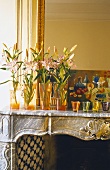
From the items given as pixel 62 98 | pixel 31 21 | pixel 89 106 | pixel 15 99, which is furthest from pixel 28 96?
pixel 31 21

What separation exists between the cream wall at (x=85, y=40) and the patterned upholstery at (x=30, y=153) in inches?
32.0

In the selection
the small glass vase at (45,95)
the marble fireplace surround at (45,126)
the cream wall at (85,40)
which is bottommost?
the marble fireplace surround at (45,126)

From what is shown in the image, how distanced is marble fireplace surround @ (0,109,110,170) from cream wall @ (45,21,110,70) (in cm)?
53

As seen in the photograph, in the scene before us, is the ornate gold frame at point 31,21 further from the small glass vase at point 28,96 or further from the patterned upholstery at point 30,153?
the patterned upholstery at point 30,153

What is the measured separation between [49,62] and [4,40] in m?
0.61

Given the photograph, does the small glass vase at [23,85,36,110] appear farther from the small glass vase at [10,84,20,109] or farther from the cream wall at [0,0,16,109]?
the cream wall at [0,0,16,109]

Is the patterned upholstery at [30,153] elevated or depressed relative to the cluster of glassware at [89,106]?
depressed

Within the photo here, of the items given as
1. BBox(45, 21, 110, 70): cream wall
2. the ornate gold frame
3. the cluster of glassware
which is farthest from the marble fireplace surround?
the ornate gold frame

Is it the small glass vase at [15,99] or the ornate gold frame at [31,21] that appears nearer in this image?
the small glass vase at [15,99]

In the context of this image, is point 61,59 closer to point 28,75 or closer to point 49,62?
point 49,62

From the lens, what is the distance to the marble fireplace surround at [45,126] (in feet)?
7.22

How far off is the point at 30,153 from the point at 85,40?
1.17 meters

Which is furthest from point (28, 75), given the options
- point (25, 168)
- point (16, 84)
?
point (25, 168)

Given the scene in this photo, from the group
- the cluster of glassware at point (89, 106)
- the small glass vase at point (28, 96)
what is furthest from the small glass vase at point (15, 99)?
the cluster of glassware at point (89, 106)
